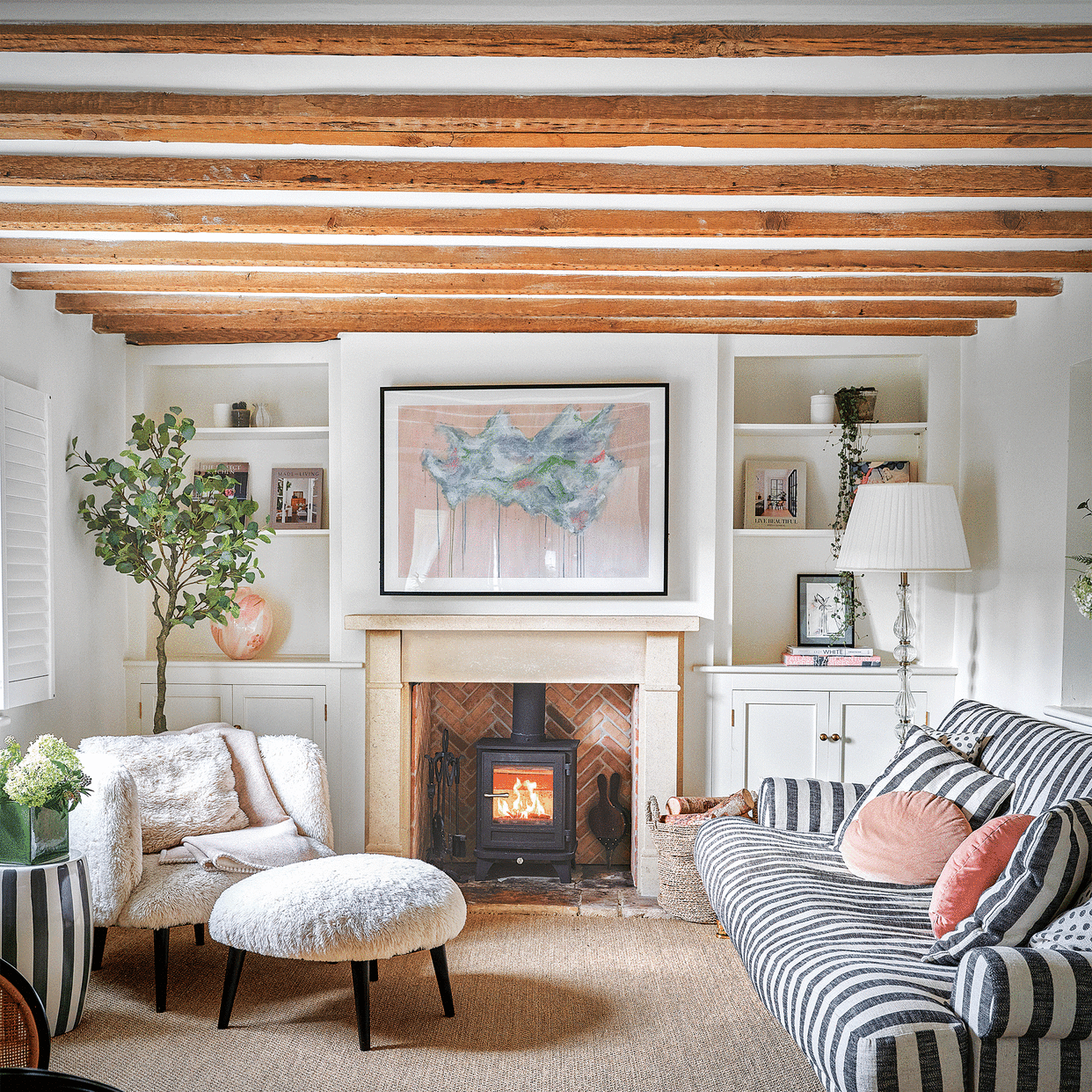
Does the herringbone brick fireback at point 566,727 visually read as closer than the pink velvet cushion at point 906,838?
No

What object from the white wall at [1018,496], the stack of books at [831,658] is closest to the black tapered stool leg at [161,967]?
A: the stack of books at [831,658]

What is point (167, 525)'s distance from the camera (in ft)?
13.0

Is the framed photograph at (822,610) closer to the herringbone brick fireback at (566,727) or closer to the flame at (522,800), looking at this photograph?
the herringbone brick fireback at (566,727)

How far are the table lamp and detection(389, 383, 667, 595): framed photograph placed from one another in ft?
2.73

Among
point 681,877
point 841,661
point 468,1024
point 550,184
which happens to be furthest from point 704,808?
point 550,184

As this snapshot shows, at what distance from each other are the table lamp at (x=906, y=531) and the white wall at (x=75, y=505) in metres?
3.09

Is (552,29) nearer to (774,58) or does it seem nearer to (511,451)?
(774,58)

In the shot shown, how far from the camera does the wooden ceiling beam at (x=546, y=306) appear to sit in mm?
3918

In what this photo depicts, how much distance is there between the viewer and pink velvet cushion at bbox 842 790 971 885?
2.93 metres

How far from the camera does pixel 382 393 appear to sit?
4332 mm

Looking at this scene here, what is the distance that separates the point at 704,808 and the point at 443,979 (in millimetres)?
1428

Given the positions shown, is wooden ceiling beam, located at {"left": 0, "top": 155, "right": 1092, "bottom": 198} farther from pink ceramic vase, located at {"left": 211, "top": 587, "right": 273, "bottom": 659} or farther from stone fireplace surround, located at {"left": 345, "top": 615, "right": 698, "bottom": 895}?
pink ceramic vase, located at {"left": 211, "top": 587, "right": 273, "bottom": 659}

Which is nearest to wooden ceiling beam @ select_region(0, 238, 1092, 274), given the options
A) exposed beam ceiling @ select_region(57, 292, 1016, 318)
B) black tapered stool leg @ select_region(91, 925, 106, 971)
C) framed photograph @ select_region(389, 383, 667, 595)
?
exposed beam ceiling @ select_region(57, 292, 1016, 318)

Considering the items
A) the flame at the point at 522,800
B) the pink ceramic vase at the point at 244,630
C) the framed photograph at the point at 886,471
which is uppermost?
the framed photograph at the point at 886,471
